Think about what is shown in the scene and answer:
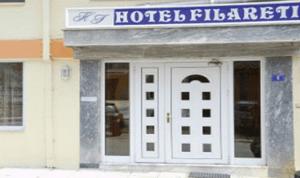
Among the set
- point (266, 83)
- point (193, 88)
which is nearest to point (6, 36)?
point (193, 88)

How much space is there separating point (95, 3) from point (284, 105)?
15.9ft

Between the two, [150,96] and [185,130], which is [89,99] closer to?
[150,96]

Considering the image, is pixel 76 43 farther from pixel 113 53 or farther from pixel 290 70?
pixel 290 70

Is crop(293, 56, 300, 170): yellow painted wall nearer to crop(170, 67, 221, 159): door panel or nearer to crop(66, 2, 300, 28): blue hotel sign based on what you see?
crop(66, 2, 300, 28): blue hotel sign

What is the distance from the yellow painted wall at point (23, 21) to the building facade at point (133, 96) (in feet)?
0.08

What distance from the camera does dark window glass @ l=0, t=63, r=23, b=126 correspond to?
396 inches

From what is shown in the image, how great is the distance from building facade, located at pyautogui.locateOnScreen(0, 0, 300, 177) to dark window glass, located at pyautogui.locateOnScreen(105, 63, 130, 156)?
0.08 ft

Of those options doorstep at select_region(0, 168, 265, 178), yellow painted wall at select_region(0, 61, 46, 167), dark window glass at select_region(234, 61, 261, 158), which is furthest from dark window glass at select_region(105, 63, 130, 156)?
dark window glass at select_region(234, 61, 261, 158)

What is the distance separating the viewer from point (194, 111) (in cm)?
959

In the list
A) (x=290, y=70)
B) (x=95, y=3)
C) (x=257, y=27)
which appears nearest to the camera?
(x=257, y=27)

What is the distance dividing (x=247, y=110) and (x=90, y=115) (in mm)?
3585

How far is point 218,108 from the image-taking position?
9.48 metres

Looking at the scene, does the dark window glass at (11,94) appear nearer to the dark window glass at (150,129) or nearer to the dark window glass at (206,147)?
the dark window glass at (150,129)

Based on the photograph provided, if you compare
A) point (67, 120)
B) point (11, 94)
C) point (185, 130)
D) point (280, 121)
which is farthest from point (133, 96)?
point (280, 121)
